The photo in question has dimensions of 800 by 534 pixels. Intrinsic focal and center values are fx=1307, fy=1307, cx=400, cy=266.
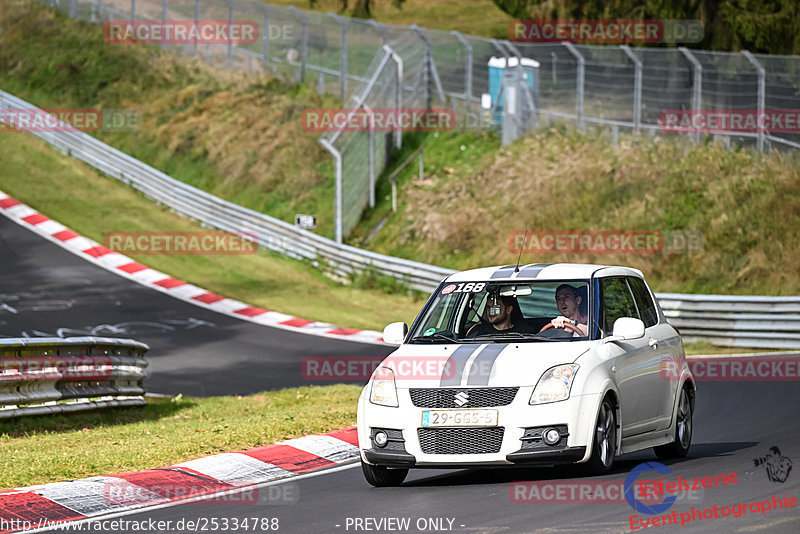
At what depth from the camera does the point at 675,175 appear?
30.1m

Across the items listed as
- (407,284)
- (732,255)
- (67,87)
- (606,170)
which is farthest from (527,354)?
(67,87)

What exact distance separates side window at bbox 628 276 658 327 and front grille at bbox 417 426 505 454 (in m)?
2.38

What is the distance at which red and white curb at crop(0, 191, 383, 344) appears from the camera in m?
25.8

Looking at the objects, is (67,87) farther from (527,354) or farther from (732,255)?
(527,354)

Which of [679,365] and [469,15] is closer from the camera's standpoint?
[679,365]

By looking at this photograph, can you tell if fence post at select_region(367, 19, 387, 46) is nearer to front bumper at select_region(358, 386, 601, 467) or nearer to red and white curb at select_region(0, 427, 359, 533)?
red and white curb at select_region(0, 427, 359, 533)

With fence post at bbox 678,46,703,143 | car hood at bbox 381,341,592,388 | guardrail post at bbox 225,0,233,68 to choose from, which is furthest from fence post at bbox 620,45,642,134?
car hood at bbox 381,341,592,388

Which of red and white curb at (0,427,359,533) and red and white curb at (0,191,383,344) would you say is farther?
red and white curb at (0,191,383,344)

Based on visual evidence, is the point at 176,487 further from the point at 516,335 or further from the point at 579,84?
the point at 579,84

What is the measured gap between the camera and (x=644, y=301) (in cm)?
1108

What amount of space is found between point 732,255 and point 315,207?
1233 centimetres

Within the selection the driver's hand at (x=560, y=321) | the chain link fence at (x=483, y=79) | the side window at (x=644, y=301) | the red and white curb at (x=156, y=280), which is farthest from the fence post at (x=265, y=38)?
the driver's hand at (x=560, y=321)

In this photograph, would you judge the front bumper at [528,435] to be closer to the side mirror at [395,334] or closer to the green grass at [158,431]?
the side mirror at [395,334]

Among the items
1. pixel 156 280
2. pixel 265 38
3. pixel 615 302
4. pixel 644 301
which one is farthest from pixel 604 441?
pixel 265 38
